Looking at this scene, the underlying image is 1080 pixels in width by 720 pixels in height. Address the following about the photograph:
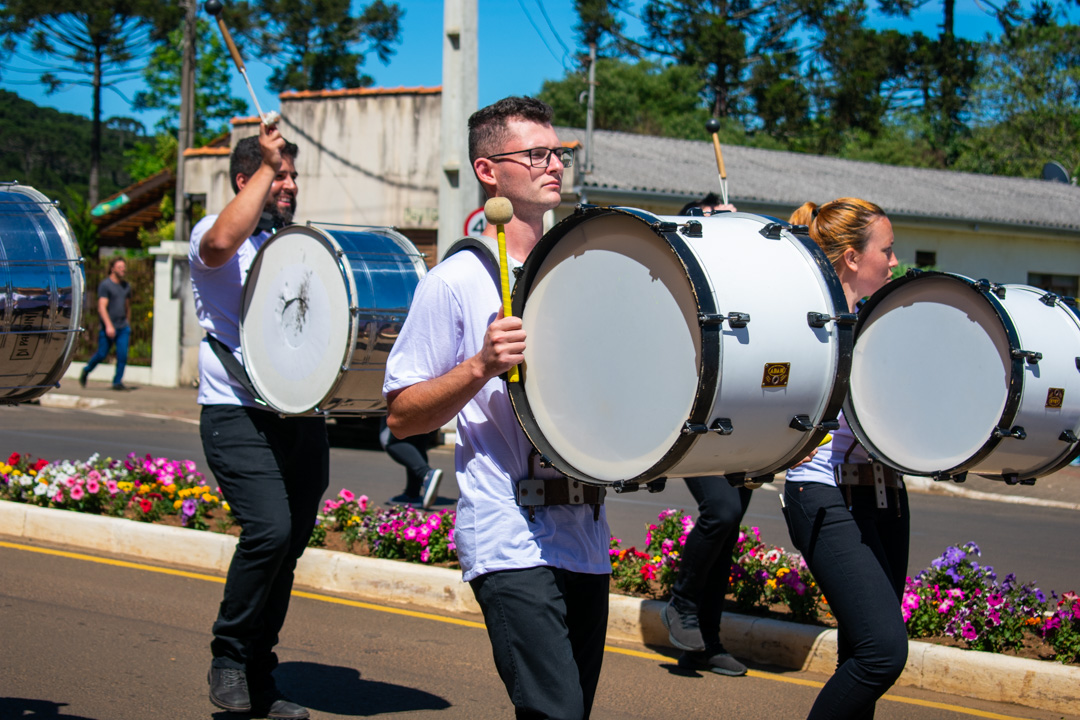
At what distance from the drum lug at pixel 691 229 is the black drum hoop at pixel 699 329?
0.04m

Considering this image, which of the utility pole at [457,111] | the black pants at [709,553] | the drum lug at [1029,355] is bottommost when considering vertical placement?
the black pants at [709,553]

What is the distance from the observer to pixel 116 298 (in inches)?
703

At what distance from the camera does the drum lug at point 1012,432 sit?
349 cm

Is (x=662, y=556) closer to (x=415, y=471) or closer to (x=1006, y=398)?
(x=1006, y=398)

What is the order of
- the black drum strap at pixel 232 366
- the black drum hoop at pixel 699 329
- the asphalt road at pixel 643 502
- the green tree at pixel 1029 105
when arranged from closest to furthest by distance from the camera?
the black drum hoop at pixel 699 329, the black drum strap at pixel 232 366, the asphalt road at pixel 643 502, the green tree at pixel 1029 105

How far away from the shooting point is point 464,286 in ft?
9.30

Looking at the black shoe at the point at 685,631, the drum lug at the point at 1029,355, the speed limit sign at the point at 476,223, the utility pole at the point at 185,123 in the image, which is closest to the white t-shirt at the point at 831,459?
the drum lug at the point at 1029,355

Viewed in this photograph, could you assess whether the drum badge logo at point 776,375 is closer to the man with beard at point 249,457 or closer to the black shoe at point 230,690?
the man with beard at point 249,457

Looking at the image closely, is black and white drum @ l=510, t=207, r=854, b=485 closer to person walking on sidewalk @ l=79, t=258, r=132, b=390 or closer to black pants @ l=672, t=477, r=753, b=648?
black pants @ l=672, t=477, r=753, b=648

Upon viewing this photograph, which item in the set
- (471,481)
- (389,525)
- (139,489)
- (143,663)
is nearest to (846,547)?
(471,481)

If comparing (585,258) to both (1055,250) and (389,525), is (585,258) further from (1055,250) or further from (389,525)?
(1055,250)

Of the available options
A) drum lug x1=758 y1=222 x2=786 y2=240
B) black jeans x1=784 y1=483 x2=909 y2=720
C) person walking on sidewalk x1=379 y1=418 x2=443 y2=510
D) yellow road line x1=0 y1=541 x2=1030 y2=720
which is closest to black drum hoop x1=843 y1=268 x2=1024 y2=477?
black jeans x1=784 y1=483 x2=909 y2=720

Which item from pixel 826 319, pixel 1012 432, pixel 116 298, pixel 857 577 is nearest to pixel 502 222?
pixel 826 319

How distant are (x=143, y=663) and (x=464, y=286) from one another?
2992 mm
